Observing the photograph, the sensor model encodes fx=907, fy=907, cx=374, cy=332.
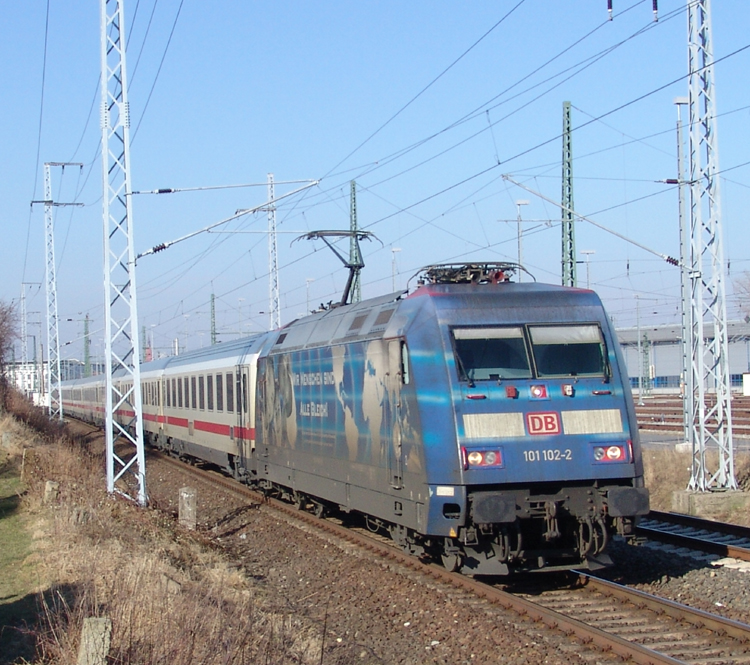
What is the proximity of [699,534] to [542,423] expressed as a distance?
5.43 m

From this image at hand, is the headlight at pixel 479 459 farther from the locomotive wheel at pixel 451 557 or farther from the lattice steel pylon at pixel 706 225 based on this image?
the lattice steel pylon at pixel 706 225

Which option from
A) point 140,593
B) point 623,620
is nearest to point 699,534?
point 623,620

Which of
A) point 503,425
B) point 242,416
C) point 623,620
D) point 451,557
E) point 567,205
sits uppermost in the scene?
point 567,205

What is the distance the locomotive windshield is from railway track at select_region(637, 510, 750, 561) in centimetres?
352

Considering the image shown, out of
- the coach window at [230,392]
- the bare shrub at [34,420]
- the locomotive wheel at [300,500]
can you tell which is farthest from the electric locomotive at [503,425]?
the bare shrub at [34,420]

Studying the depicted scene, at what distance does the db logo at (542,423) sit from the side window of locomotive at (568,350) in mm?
480

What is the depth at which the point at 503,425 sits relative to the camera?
9.45 meters

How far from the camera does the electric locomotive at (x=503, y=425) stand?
30.7 ft

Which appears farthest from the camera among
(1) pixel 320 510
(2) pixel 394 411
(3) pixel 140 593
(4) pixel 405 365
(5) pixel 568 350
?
(1) pixel 320 510

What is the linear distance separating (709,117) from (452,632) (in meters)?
11.5

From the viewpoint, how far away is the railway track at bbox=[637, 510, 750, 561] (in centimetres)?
1168

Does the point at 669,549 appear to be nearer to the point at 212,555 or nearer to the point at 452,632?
the point at 452,632

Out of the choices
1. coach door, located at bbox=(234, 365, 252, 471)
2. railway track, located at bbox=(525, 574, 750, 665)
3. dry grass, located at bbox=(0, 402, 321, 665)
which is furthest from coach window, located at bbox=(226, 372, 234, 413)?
railway track, located at bbox=(525, 574, 750, 665)

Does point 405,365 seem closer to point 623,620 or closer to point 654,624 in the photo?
point 623,620
